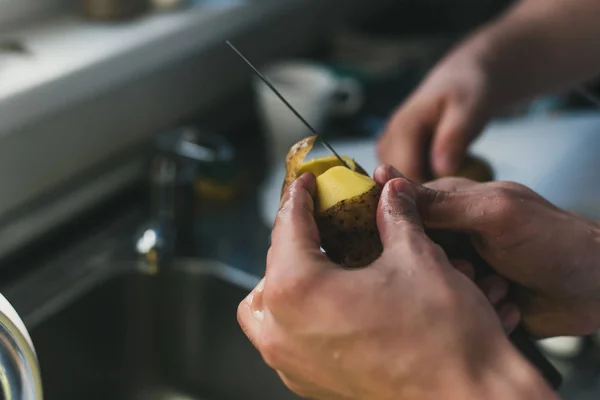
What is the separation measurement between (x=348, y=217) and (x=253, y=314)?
10cm

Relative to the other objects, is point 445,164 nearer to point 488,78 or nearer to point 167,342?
point 488,78

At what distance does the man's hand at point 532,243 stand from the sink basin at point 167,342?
364 mm

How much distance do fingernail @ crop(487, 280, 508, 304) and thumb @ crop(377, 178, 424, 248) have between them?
132mm

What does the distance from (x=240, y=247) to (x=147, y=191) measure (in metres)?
0.18

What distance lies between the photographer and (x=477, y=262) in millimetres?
629

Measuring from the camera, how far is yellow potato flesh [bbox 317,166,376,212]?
54 centimetres

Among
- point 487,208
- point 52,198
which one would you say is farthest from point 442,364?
point 52,198

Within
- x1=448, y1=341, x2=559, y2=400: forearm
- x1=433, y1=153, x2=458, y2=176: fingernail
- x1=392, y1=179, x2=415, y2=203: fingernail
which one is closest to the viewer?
x1=448, y1=341, x2=559, y2=400: forearm

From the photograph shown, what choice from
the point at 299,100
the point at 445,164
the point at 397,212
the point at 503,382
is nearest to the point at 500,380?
the point at 503,382

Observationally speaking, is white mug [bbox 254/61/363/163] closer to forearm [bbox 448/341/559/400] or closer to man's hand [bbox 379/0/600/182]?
man's hand [bbox 379/0/600/182]

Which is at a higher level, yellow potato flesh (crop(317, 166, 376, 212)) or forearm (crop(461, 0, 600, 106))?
yellow potato flesh (crop(317, 166, 376, 212))

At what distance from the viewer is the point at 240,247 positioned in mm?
967

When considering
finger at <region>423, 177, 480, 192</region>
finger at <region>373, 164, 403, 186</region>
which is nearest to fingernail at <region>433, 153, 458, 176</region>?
finger at <region>423, 177, 480, 192</region>

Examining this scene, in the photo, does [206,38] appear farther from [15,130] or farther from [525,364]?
[525,364]
